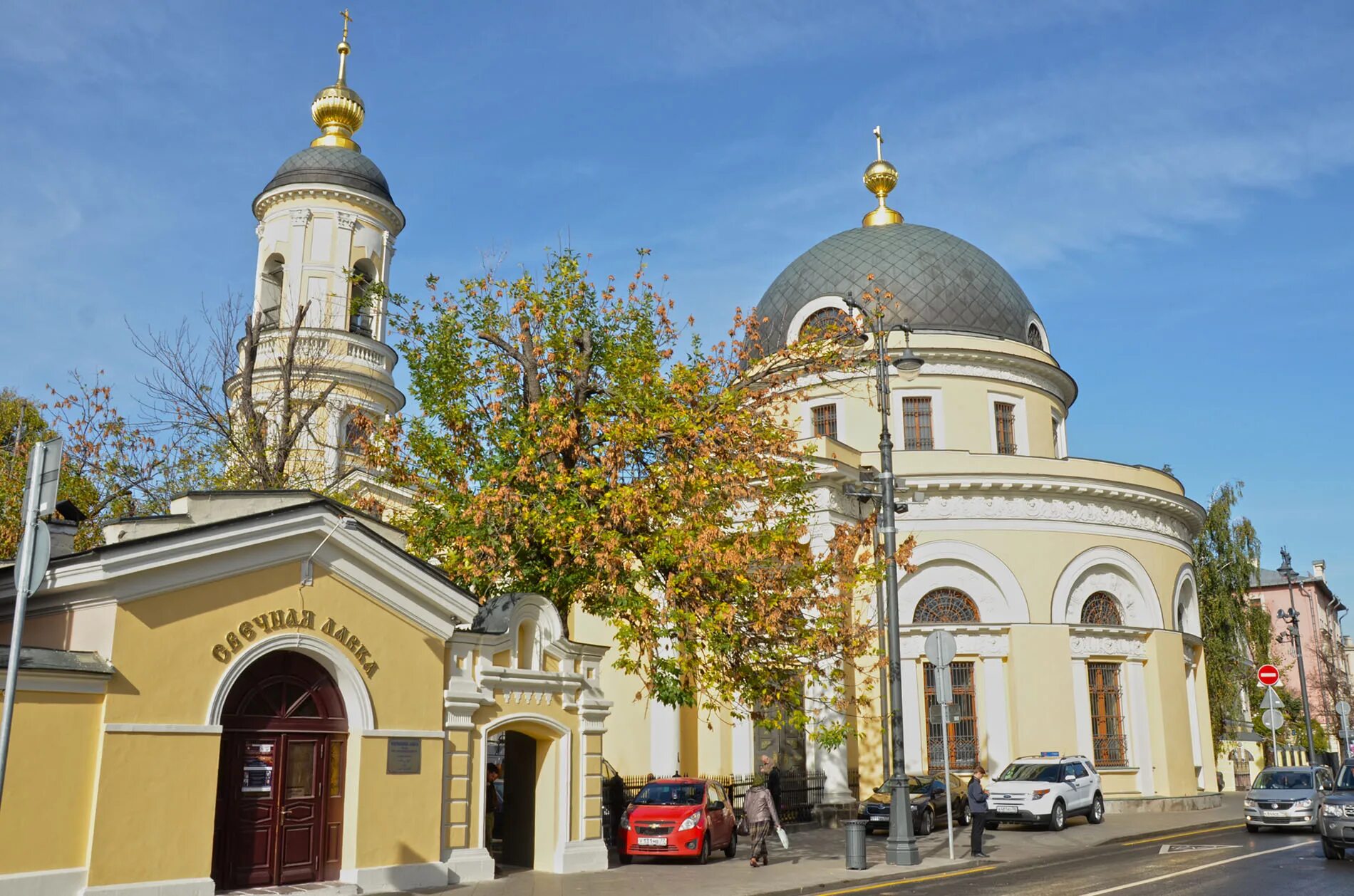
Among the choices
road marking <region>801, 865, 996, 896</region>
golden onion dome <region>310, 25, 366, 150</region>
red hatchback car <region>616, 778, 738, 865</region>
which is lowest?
road marking <region>801, 865, 996, 896</region>

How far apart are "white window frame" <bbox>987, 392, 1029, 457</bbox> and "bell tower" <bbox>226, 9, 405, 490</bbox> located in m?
17.3

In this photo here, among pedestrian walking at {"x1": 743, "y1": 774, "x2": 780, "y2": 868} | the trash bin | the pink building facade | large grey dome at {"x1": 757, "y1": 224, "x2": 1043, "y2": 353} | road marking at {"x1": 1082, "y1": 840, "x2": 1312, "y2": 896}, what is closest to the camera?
road marking at {"x1": 1082, "y1": 840, "x2": 1312, "y2": 896}

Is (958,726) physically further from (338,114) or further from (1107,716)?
(338,114)

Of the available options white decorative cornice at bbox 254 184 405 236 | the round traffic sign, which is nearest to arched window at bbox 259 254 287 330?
white decorative cornice at bbox 254 184 405 236

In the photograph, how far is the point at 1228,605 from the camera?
4384 centimetres

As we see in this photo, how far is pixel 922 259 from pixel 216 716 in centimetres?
2796

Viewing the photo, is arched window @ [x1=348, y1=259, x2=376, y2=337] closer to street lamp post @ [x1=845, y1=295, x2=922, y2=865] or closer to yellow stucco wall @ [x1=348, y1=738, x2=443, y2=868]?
street lamp post @ [x1=845, y1=295, x2=922, y2=865]

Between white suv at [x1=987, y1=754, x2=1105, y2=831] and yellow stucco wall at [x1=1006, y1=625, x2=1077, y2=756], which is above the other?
yellow stucco wall at [x1=1006, y1=625, x2=1077, y2=756]

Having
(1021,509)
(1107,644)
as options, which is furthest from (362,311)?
(1107,644)

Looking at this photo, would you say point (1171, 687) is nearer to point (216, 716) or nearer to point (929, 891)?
point (929, 891)

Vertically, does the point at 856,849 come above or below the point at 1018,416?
below

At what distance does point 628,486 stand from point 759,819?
5.78 m

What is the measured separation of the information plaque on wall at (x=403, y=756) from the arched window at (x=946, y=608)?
1850cm

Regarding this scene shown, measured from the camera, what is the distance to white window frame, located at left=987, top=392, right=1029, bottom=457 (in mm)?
33938
